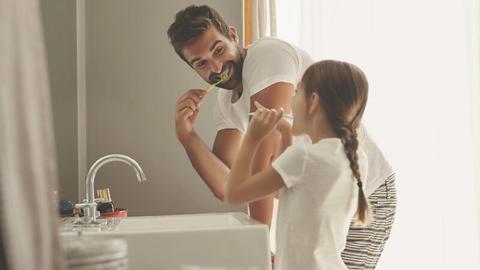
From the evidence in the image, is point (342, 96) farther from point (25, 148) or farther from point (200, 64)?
point (25, 148)

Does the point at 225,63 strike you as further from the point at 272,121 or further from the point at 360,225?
the point at 360,225

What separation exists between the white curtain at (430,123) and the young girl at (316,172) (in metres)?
0.91

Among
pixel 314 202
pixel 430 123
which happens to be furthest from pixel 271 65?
pixel 430 123

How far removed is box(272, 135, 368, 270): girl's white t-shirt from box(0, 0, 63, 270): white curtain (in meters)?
0.82

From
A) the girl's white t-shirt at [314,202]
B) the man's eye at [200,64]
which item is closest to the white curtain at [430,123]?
the man's eye at [200,64]

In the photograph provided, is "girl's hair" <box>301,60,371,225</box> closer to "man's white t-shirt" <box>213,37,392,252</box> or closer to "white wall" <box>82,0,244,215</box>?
"man's white t-shirt" <box>213,37,392,252</box>

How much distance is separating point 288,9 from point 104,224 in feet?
4.32

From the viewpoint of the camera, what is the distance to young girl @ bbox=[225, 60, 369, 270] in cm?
115

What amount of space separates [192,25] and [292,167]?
615mm

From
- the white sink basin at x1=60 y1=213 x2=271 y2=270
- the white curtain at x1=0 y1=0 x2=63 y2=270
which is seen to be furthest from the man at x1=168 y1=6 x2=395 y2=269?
the white curtain at x1=0 y1=0 x2=63 y2=270

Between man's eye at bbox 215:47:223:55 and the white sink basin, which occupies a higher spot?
man's eye at bbox 215:47:223:55

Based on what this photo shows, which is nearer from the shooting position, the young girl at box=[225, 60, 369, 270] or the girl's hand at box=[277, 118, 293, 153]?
the young girl at box=[225, 60, 369, 270]

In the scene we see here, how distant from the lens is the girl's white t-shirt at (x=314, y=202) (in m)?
1.14

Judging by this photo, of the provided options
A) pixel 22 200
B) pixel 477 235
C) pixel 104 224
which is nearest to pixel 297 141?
pixel 104 224
